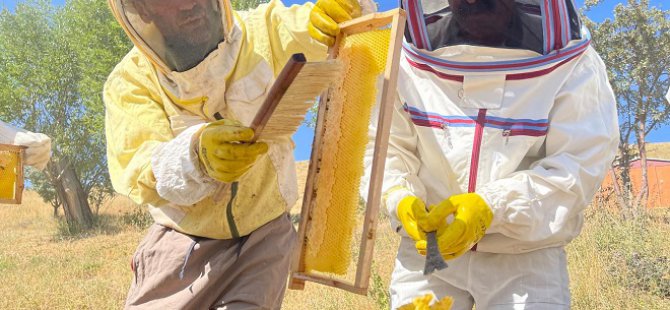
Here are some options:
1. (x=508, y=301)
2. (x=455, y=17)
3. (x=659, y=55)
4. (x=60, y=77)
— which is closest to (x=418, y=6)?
(x=455, y=17)

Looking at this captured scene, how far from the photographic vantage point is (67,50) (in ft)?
65.4

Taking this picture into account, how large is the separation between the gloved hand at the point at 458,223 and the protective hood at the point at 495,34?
56cm

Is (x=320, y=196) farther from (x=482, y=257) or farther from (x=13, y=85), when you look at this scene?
(x=13, y=85)

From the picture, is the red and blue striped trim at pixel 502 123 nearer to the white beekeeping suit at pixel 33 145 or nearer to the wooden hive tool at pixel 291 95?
the wooden hive tool at pixel 291 95

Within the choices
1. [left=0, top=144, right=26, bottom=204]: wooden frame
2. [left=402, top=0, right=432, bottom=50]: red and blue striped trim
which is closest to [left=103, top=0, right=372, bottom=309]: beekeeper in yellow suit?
[left=402, top=0, right=432, bottom=50]: red and blue striped trim

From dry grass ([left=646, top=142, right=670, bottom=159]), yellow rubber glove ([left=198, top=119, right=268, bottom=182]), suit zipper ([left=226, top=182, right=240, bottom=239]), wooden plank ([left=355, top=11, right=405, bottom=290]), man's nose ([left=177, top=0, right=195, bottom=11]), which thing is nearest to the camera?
yellow rubber glove ([left=198, top=119, right=268, bottom=182])

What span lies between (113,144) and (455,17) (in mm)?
1527

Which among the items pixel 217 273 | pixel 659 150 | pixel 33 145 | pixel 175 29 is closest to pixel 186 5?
pixel 175 29

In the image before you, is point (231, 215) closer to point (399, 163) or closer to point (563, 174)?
point (399, 163)

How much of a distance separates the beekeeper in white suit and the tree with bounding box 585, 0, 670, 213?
13.2m

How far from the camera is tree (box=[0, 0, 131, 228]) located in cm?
1898

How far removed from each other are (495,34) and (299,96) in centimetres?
95

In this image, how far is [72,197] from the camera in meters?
20.5

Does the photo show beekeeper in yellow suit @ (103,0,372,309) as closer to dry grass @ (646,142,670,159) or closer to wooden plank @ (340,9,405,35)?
wooden plank @ (340,9,405,35)
